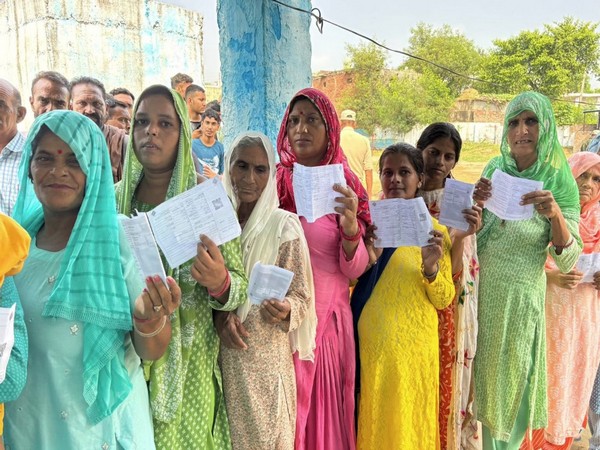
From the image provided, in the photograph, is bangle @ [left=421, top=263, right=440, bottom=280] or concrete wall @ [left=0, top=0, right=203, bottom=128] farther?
concrete wall @ [left=0, top=0, right=203, bottom=128]

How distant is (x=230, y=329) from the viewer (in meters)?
1.89

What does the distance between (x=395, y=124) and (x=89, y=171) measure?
24391 mm

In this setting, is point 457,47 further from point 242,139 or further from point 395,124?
point 242,139

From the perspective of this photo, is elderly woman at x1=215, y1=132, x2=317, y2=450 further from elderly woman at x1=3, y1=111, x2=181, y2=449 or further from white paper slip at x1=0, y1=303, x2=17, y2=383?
white paper slip at x1=0, y1=303, x2=17, y2=383

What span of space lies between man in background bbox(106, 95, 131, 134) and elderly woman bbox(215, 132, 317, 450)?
9.74ft

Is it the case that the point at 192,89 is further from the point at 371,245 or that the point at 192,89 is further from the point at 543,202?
the point at 543,202

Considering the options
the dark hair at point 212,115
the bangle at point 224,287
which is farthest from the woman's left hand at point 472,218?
the dark hair at point 212,115

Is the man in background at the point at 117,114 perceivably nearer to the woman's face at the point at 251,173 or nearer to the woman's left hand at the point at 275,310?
the woman's face at the point at 251,173

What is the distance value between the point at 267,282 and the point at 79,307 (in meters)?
0.67

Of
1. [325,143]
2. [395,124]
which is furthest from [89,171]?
→ [395,124]

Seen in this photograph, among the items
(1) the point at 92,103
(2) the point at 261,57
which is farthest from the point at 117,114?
(2) the point at 261,57

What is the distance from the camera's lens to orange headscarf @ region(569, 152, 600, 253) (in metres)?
3.15

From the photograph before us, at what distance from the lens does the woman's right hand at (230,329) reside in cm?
190

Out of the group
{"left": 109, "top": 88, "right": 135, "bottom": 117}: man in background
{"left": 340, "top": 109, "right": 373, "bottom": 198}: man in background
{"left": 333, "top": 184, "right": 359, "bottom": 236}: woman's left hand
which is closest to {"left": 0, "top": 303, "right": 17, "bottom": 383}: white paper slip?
{"left": 333, "top": 184, "right": 359, "bottom": 236}: woman's left hand
